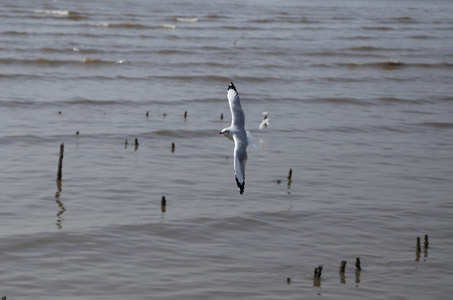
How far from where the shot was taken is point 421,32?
44.4 meters

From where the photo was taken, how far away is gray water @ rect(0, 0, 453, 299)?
9430 mm

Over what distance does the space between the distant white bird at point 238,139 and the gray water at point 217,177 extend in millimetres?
1253

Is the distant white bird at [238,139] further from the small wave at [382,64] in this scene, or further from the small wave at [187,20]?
the small wave at [187,20]

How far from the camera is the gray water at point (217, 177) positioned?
9430mm

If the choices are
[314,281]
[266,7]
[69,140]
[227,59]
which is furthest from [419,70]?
[266,7]

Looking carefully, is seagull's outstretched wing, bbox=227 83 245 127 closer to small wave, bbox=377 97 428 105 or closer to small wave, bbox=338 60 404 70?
small wave, bbox=377 97 428 105

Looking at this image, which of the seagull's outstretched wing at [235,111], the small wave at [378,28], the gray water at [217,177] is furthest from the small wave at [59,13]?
the seagull's outstretched wing at [235,111]

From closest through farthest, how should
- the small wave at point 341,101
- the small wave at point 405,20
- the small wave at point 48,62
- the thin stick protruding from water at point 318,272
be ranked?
the thin stick protruding from water at point 318,272 < the small wave at point 341,101 < the small wave at point 48,62 < the small wave at point 405,20

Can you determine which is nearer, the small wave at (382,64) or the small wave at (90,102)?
the small wave at (90,102)

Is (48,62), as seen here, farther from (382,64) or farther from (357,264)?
(357,264)

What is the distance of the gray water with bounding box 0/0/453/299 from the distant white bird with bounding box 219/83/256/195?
1.25m

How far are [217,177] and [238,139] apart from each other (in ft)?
14.4

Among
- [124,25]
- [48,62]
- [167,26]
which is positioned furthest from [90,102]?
[167,26]

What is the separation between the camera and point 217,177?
44.4 feet
